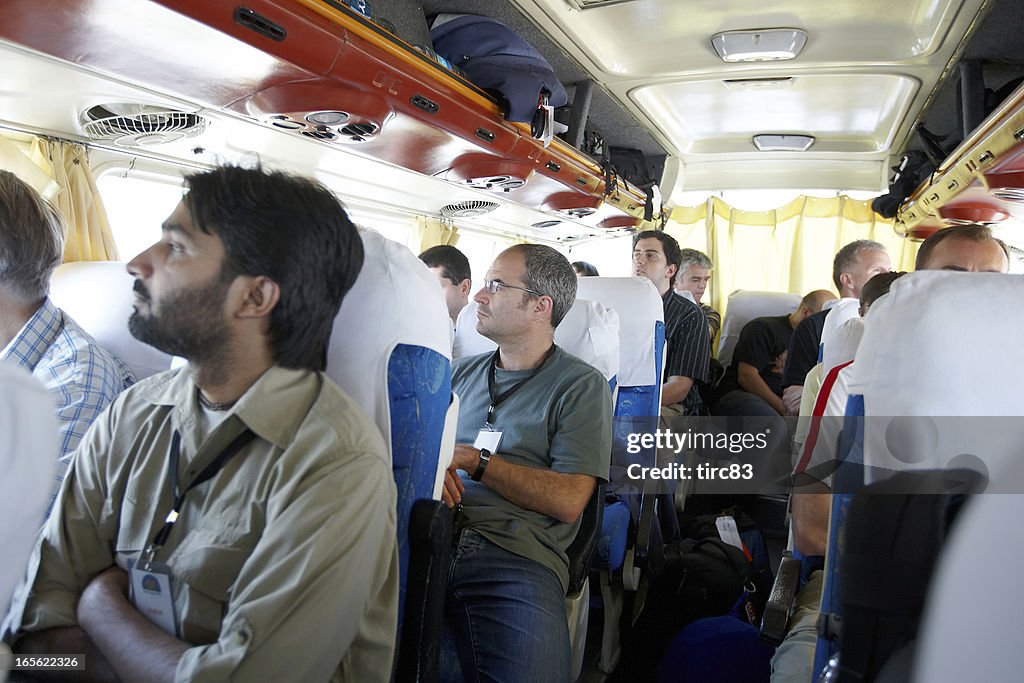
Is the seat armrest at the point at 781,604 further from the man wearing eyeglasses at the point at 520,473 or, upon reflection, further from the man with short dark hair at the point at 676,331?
the man with short dark hair at the point at 676,331

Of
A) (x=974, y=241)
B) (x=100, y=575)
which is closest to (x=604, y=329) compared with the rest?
(x=974, y=241)

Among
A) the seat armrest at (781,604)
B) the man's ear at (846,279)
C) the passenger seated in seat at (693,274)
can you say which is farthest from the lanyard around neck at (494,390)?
the passenger seated in seat at (693,274)

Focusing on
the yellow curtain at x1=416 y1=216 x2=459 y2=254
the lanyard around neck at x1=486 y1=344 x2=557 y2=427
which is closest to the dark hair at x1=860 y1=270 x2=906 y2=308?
the lanyard around neck at x1=486 y1=344 x2=557 y2=427

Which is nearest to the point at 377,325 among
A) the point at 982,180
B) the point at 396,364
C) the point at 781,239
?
the point at 396,364

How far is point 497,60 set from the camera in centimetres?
347

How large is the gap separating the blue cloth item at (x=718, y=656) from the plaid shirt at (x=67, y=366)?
7.18 ft

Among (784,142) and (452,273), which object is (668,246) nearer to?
(452,273)

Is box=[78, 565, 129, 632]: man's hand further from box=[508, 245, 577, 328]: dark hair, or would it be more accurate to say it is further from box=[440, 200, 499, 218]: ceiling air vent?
box=[440, 200, 499, 218]: ceiling air vent

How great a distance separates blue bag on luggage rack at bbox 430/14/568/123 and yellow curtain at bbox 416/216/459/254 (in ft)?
5.90

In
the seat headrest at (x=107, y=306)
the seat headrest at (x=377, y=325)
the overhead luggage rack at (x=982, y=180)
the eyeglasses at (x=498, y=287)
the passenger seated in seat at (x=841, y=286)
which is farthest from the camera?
the passenger seated in seat at (x=841, y=286)

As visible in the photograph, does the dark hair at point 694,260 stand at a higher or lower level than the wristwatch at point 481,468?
higher

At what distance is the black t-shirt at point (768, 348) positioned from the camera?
5.54 metres

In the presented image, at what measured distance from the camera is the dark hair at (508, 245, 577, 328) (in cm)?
275

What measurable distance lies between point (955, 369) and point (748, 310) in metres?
5.95
